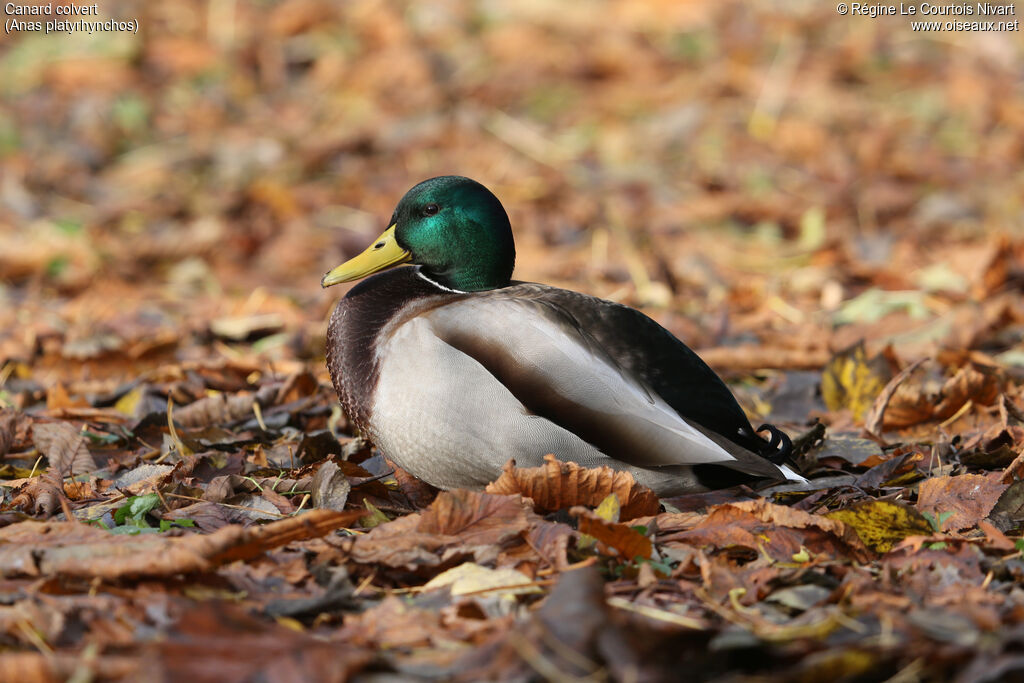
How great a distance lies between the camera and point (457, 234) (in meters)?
3.65

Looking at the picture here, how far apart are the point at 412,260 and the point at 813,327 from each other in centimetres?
228

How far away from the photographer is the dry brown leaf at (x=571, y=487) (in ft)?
9.71

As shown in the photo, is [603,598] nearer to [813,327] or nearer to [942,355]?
[942,355]

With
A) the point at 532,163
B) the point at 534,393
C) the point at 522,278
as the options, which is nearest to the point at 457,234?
the point at 534,393

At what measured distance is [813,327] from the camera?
5.35 m

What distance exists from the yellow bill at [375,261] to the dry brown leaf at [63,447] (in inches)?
33.9

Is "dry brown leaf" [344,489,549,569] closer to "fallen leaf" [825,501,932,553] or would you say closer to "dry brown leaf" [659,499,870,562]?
"dry brown leaf" [659,499,870,562]

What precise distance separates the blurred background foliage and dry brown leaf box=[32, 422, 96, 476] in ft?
4.85

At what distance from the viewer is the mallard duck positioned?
3156 mm

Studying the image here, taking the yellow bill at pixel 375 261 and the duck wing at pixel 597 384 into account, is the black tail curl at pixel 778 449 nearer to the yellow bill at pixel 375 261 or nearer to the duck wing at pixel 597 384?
the duck wing at pixel 597 384

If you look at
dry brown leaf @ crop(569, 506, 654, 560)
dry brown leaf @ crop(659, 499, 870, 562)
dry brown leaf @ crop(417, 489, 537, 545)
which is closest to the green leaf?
Result: dry brown leaf @ crop(417, 489, 537, 545)

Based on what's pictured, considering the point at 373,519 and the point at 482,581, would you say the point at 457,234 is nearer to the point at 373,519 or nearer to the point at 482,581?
the point at 373,519

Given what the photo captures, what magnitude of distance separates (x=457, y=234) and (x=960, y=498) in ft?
5.18

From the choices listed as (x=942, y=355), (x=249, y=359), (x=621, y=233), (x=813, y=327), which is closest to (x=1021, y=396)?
(x=942, y=355)
